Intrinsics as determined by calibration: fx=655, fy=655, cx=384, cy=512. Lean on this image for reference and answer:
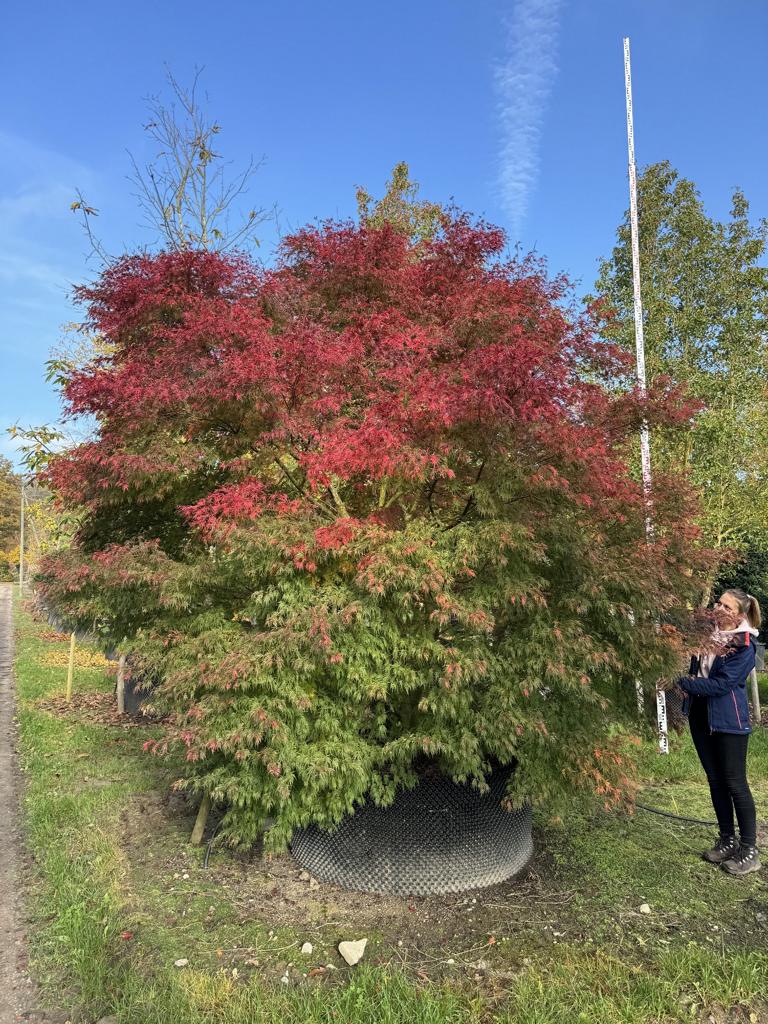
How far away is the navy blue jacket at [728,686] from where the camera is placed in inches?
144

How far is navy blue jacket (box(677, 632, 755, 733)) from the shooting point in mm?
3666

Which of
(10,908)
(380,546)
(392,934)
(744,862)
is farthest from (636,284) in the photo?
(10,908)

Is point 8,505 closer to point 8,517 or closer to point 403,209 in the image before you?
point 8,517

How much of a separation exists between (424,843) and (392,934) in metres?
0.51

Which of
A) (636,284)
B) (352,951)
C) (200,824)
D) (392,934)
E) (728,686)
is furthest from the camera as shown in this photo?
(636,284)

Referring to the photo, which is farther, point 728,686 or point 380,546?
point 728,686

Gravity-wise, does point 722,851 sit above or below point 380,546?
below

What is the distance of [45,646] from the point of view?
15180 millimetres

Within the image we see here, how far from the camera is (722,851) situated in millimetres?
3871

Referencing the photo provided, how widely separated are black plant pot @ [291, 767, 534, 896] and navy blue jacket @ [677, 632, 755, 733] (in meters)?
1.27

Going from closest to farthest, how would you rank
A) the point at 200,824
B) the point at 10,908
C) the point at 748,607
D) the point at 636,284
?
the point at 10,908
the point at 748,607
the point at 200,824
the point at 636,284

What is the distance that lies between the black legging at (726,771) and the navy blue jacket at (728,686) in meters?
0.08

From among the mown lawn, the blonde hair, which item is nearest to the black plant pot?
the mown lawn

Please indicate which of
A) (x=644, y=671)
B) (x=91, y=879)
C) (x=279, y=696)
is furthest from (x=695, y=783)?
(x=91, y=879)
